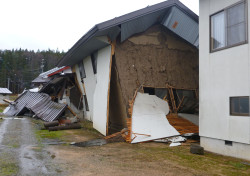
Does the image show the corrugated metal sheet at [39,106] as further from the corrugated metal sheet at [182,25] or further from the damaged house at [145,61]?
the corrugated metal sheet at [182,25]

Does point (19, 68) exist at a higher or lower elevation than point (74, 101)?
higher

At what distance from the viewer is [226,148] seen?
7.50 m

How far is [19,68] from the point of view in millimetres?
70250

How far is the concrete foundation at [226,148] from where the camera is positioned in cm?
688

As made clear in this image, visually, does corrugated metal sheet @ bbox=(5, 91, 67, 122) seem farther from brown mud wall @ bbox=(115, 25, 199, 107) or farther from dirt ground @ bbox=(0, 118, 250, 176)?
dirt ground @ bbox=(0, 118, 250, 176)

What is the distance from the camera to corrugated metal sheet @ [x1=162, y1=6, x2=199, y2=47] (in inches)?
466

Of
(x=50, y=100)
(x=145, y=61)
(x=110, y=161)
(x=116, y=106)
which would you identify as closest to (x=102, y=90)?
(x=116, y=106)

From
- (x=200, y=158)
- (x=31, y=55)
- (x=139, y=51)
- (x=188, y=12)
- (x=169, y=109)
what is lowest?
(x=200, y=158)

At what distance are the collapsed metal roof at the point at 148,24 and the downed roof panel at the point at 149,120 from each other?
3.19 m

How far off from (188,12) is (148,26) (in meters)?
2.05

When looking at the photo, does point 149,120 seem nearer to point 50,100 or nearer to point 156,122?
point 156,122

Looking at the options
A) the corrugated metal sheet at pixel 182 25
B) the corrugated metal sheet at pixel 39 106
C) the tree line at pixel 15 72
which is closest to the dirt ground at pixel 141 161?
the corrugated metal sheet at pixel 182 25

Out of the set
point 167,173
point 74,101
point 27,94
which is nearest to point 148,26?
point 167,173

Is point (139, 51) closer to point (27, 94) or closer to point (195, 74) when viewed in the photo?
point (195, 74)
